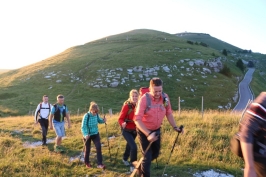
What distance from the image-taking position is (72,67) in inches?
2311

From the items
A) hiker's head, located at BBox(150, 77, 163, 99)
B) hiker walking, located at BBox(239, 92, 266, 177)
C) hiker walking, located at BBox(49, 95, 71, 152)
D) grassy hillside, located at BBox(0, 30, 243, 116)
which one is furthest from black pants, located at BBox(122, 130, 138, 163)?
grassy hillside, located at BBox(0, 30, 243, 116)

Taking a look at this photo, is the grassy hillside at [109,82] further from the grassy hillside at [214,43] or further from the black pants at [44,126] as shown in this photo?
the grassy hillside at [214,43]

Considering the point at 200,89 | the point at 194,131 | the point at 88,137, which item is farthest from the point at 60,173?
the point at 200,89

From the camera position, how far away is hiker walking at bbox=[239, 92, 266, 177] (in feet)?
11.5

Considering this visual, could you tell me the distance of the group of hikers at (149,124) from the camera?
353 cm

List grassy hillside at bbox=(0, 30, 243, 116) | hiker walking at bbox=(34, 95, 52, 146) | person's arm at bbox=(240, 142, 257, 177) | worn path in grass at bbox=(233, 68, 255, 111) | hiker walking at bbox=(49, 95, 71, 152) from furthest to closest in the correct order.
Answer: worn path in grass at bbox=(233, 68, 255, 111) → grassy hillside at bbox=(0, 30, 243, 116) → hiker walking at bbox=(34, 95, 52, 146) → hiker walking at bbox=(49, 95, 71, 152) → person's arm at bbox=(240, 142, 257, 177)

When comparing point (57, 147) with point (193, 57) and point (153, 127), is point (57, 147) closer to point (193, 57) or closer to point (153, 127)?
point (153, 127)

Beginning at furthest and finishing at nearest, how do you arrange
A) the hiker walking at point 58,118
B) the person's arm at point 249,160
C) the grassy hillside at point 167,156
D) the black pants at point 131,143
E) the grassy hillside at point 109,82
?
the grassy hillside at point 109,82 → the hiker walking at point 58,118 → the grassy hillside at point 167,156 → the black pants at point 131,143 → the person's arm at point 249,160

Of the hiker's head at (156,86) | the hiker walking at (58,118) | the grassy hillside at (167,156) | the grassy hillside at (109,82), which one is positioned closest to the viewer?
the hiker's head at (156,86)

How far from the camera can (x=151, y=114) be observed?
5.61m

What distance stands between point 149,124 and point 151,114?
0.88ft

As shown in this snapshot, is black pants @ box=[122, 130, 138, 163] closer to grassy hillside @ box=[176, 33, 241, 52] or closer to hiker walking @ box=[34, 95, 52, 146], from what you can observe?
hiker walking @ box=[34, 95, 52, 146]

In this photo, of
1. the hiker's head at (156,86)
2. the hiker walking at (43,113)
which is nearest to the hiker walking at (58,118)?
the hiker walking at (43,113)

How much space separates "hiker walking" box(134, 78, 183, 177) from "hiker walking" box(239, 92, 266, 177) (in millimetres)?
1941
